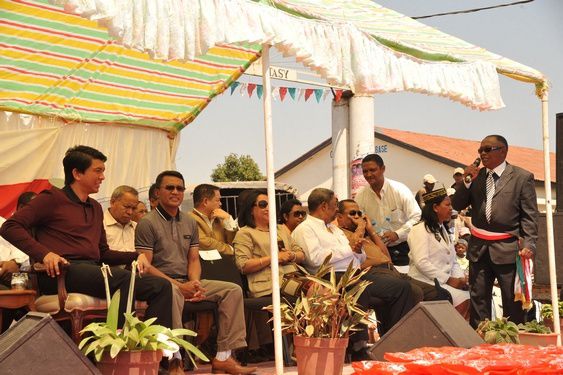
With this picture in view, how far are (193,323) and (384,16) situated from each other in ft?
10.2

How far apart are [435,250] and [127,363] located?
4204mm

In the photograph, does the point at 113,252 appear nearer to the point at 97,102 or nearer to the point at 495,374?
the point at 495,374

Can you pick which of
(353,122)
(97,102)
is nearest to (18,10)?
(97,102)

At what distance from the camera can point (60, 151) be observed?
9398mm

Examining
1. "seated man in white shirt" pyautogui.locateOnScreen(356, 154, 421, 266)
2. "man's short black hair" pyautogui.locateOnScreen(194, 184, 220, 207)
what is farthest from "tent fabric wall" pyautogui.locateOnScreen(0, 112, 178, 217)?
"seated man in white shirt" pyautogui.locateOnScreen(356, 154, 421, 266)

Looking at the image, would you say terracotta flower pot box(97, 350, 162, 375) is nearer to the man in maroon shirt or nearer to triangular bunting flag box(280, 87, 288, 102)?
the man in maroon shirt

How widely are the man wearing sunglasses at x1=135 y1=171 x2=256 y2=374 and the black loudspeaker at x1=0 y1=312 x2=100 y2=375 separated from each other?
2.07m

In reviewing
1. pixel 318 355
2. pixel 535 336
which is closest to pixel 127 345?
pixel 318 355

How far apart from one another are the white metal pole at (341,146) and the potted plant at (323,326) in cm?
1446

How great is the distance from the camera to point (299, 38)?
5.84 m

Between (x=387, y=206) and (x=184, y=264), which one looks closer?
(x=184, y=264)

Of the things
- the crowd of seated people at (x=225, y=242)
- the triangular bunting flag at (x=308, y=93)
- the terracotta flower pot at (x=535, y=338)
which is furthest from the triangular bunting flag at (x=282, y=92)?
the terracotta flower pot at (x=535, y=338)

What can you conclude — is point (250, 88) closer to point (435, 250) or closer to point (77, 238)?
point (435, 250)

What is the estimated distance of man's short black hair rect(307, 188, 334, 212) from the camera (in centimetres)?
→ 768
